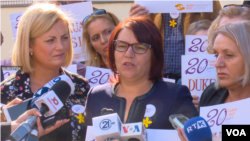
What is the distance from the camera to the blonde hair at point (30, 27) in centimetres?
297

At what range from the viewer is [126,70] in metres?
2.59

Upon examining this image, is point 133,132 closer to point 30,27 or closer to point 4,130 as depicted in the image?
point 4,130

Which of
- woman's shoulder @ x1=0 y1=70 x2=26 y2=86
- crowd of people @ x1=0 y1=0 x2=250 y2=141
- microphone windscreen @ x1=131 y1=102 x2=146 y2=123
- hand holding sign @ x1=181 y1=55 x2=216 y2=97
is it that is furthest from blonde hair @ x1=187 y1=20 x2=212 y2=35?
microphone windscreen @ x1=131 y1=102 x2=146 y2=123

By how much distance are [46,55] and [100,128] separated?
1386mm

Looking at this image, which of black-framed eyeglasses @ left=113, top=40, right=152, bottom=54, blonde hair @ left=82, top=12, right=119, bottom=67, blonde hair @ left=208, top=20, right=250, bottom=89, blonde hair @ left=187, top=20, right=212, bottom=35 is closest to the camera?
blonde hair @ left=208, top=20, right=250, bottom=89

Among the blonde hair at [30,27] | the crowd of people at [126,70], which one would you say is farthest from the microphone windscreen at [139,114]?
the blonde hair at [30,27]

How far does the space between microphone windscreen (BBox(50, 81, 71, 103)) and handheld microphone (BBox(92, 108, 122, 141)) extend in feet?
1.52

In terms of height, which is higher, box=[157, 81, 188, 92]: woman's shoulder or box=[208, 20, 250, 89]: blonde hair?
box=[208, 20, 250, 89]: blonde hair

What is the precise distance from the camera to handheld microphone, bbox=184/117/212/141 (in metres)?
1.71

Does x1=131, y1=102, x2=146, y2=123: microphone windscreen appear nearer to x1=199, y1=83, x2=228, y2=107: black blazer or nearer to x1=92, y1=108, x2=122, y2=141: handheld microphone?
x1=92, y1=108, x2=122, y2=141: handheld microphone

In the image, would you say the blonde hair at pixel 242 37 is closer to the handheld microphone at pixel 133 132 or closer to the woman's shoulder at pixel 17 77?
the handheld microphone at pixel 133 132

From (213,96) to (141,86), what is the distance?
2.18 ft

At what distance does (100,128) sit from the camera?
A: 1819 mm

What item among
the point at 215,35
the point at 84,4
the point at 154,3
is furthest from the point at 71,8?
the point at 215,35
